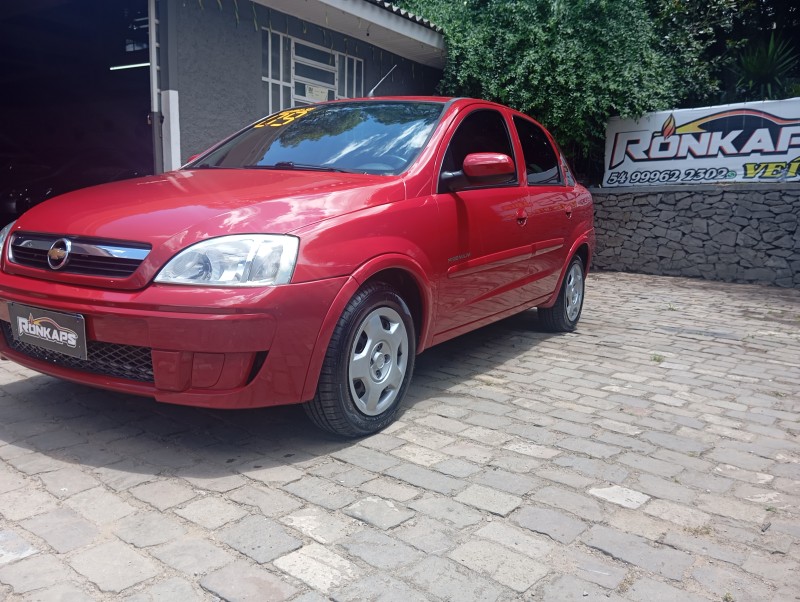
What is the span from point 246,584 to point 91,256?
154cm

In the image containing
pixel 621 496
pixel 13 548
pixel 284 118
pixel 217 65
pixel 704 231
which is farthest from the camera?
pixel 704 231

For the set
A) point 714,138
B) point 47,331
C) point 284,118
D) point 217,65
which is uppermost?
point 217,65

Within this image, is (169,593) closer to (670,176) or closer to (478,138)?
(478,138)

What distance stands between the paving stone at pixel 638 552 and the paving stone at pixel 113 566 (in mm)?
1479

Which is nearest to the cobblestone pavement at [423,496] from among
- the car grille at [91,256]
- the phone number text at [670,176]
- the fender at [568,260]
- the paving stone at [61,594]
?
the paving stone at [61,594]

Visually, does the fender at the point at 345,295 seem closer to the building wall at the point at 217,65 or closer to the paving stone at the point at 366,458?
the paving stone at the point at 366,458

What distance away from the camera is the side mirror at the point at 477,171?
370 cm

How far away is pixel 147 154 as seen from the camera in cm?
1140

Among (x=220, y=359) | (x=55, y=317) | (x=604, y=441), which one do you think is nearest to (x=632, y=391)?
(x=604, y=441)

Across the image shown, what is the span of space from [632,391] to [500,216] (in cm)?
138

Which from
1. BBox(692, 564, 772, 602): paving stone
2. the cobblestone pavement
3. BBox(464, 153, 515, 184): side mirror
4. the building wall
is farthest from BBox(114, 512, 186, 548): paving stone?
the building wall

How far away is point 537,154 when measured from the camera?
16.9 feet

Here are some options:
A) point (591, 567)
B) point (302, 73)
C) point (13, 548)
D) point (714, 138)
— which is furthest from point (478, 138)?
point (714, 138)

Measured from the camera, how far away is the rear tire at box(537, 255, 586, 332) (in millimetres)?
5711
